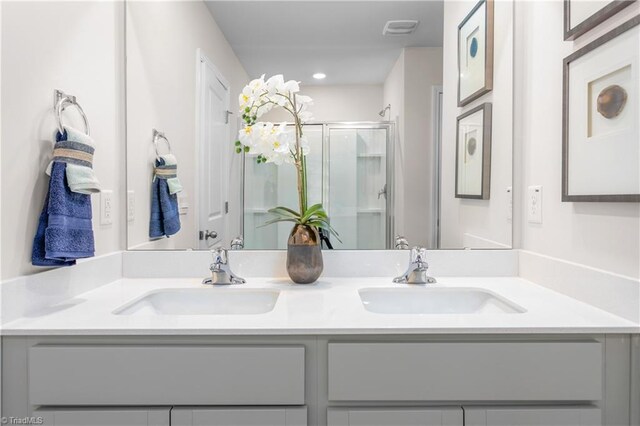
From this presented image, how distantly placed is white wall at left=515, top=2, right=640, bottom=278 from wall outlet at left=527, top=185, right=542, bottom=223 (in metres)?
0.02

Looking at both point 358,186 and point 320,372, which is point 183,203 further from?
point 320,372

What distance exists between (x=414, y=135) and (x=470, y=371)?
2.87 ft

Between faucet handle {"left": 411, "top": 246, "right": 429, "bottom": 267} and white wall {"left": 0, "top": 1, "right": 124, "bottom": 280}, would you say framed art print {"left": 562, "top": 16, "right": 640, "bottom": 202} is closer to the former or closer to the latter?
faucet handle {"left": 411, "top": 246, "right": 429, "bottom": 267}

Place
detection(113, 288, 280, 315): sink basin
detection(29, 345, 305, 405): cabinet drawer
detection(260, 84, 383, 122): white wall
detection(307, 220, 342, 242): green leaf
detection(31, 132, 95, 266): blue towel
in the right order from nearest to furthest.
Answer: detection(29, 345, 305, 405): cabinet drawer, detection(31, 132, 95, 266): blue towel, detection(113, 288, 280, 315): sink basin, detection(307, 220, 342, 242): green leaf, detection(260, 84, 383, 122): white wall

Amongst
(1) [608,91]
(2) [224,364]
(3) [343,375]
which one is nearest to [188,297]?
(2) [224,364]

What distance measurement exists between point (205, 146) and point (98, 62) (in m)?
0.42

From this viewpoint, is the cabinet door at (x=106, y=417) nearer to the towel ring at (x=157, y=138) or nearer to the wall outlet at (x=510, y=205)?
the towel ring at (x=157, y=138)

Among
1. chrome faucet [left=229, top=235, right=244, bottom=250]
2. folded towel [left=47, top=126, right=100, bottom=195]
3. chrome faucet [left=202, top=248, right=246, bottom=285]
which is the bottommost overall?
chrome faucet [left=202, top=248, right=246, bottom=285]

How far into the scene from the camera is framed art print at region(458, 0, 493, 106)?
4.95 ft

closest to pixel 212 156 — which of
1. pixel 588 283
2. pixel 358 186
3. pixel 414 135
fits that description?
pixel 358 186

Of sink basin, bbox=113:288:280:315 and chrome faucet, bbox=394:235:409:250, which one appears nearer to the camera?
sink basin, bbox=113:288:280:315

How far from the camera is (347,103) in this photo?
151cm

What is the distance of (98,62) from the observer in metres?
1.34

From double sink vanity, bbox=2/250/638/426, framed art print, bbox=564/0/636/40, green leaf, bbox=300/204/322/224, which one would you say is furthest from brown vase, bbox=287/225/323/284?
framed art print, bbox=564/0/636/40
